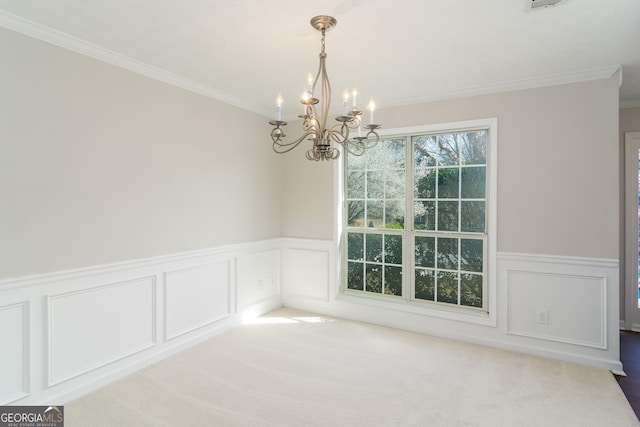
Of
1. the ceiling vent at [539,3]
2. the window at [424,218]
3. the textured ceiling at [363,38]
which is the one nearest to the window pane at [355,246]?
the window at [424,218]

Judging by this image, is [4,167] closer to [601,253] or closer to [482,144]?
[482,144]

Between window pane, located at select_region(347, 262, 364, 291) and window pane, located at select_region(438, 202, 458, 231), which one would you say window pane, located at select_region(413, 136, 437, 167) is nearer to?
window pane, located at select_region(438, 202, 458, 231)

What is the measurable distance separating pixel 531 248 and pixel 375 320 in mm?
1809

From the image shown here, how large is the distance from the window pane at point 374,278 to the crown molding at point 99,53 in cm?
256

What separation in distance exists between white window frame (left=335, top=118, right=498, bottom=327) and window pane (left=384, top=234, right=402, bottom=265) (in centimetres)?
8

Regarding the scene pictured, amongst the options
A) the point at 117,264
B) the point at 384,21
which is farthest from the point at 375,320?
the point at 384,21

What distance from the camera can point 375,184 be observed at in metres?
4.15

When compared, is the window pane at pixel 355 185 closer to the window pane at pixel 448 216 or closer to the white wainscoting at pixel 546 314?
the window pane at pixel 448 216

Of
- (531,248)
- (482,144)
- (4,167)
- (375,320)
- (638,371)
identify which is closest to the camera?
(4,167)

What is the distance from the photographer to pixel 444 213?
3.76m

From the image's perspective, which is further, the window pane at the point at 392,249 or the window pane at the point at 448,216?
the window pane at the point at 392,249

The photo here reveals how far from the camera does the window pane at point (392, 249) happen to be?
13.2ft

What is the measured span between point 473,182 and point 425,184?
0.49 metres

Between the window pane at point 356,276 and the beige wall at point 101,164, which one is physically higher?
the beige wall at point 101,164
